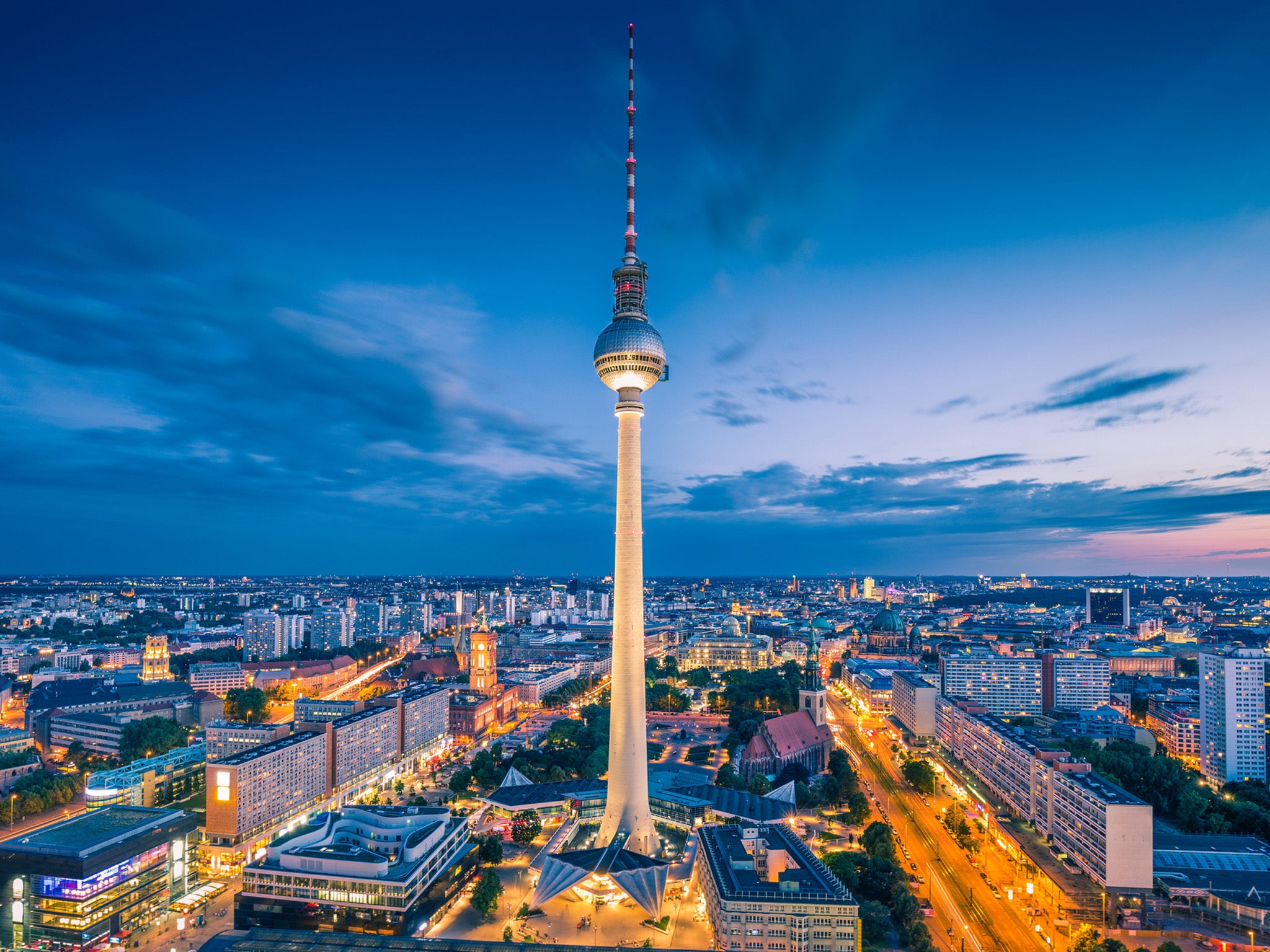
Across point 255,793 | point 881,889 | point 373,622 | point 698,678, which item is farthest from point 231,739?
point 373,622

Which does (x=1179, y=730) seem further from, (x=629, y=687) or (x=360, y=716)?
(x=360, y=716)

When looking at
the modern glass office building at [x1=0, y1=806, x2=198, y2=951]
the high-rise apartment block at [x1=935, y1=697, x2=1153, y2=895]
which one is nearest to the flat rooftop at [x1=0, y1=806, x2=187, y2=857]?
the modern glass office building at [x1=0, y1=806, x2=198, y2=951]

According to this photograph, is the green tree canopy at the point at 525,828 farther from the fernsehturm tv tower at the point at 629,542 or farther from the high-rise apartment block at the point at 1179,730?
the high-rise apartment block at the point at 1179,730

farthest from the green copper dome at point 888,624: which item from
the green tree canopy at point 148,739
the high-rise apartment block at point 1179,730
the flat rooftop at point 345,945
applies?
the flat rooftop at point 345,945

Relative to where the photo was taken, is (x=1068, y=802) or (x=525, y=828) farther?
(x=525, y=828)

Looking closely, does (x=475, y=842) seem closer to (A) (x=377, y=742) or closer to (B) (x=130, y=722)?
(A) (x=377, y=742)

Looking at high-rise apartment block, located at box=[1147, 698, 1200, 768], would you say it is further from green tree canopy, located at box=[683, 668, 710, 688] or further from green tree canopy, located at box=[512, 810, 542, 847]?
green tree canopy, located at box=[512, 810, 542, 847]

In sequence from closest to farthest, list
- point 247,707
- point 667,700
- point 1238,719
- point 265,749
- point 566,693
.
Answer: point 265,749 → point 1238,719 → point 247,707 → point 667,700 → point 566,693
